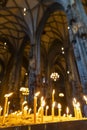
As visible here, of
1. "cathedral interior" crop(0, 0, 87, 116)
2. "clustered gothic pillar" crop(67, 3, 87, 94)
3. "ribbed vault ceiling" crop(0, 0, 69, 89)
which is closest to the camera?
"clustered gothic pillar" crop(67, 3, 87, 94)

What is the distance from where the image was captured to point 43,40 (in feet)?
80.6

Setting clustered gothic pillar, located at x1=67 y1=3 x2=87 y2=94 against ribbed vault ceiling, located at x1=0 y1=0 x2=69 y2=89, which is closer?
clustered gothic pillar, located at x1=67 y1=3 x2=87 y2=94

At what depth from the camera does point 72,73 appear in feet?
57.7

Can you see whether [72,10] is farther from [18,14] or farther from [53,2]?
[18,14]

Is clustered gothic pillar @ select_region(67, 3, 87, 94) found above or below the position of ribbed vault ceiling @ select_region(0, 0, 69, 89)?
below

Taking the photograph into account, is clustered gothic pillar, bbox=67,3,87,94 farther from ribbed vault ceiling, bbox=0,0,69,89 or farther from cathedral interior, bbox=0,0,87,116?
ribbed vault ceiling, bbox=0,0,69,89

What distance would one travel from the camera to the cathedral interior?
1134 cm

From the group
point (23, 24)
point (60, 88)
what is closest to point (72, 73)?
point (23, 24)

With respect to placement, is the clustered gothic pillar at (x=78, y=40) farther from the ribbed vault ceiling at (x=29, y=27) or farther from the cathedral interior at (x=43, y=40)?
the ribbed vault ceiling at (x=29, y=27)

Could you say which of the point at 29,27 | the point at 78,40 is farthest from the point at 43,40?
the point at 78,40

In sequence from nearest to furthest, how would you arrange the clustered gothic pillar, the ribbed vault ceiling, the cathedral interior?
the clustered gothic pillar
the cathedral interior
the ribbed vault ceiling

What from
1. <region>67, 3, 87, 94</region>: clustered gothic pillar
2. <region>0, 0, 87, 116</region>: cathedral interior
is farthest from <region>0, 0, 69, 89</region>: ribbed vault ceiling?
<region>67, 3, 87, 94</region>: clustered gothic pillar

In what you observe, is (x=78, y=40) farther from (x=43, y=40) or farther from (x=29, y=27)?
(x=43, y=40)

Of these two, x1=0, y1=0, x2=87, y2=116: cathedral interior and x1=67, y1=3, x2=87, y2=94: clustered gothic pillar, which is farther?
x1=0, y1=0, x2=87, y2=116: cathedral interior
